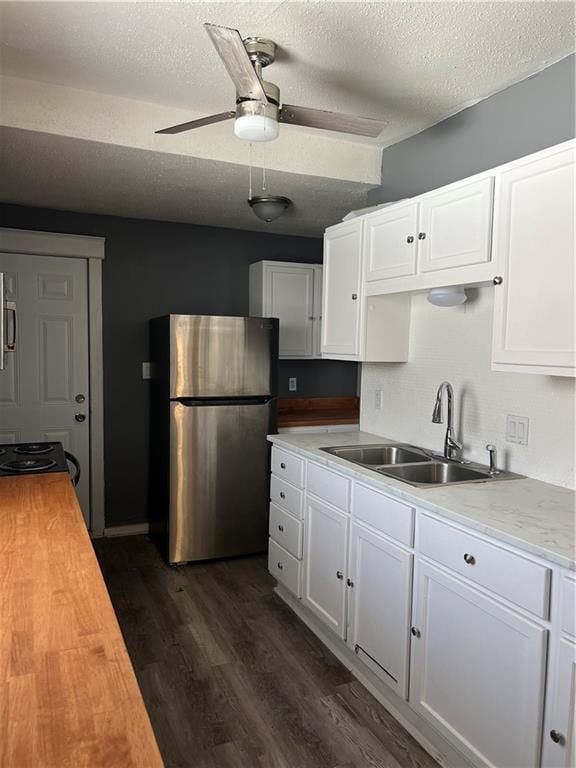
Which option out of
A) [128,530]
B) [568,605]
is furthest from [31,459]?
[568,605]

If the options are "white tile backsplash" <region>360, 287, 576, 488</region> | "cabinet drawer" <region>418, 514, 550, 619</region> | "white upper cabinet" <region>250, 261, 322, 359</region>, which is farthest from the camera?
"white upper cabinet" <region>250, 261, 322, 359</region>

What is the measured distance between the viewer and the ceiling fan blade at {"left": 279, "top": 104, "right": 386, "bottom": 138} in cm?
200

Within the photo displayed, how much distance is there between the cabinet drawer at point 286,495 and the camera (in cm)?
301

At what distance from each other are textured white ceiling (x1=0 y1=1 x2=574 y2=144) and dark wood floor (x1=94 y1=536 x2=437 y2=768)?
8.24 ft

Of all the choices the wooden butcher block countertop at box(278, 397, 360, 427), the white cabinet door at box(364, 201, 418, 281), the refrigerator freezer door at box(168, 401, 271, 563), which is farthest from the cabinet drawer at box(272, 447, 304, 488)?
the white cabinet door at box(364, 201, 418, 281)

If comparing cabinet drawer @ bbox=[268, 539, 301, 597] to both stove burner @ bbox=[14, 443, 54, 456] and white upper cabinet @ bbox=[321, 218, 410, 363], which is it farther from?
stove burner @ bbox=[14, 443, 54, 456]

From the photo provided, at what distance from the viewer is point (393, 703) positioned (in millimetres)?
2236

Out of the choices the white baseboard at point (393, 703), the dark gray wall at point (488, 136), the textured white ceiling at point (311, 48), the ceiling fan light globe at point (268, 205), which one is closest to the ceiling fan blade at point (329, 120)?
the textured white ceiling at point (311, 48)

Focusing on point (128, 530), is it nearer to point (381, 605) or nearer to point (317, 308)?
point (317, 308)

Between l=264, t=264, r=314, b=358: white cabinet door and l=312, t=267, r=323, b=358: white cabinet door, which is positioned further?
l=312, t=267, r=323, b=358: white cabinet door

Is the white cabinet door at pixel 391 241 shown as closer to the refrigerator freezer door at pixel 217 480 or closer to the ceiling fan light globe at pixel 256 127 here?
the ceiling fan light globe at pixel 256 127

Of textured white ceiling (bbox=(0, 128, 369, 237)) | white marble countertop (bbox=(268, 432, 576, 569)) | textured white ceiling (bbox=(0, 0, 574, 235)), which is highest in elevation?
textured white ceiling (bbox=(0, 0, 574, 235))

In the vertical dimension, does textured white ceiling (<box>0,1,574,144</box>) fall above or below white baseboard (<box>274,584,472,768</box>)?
above

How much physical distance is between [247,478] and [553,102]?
2.67 metres
